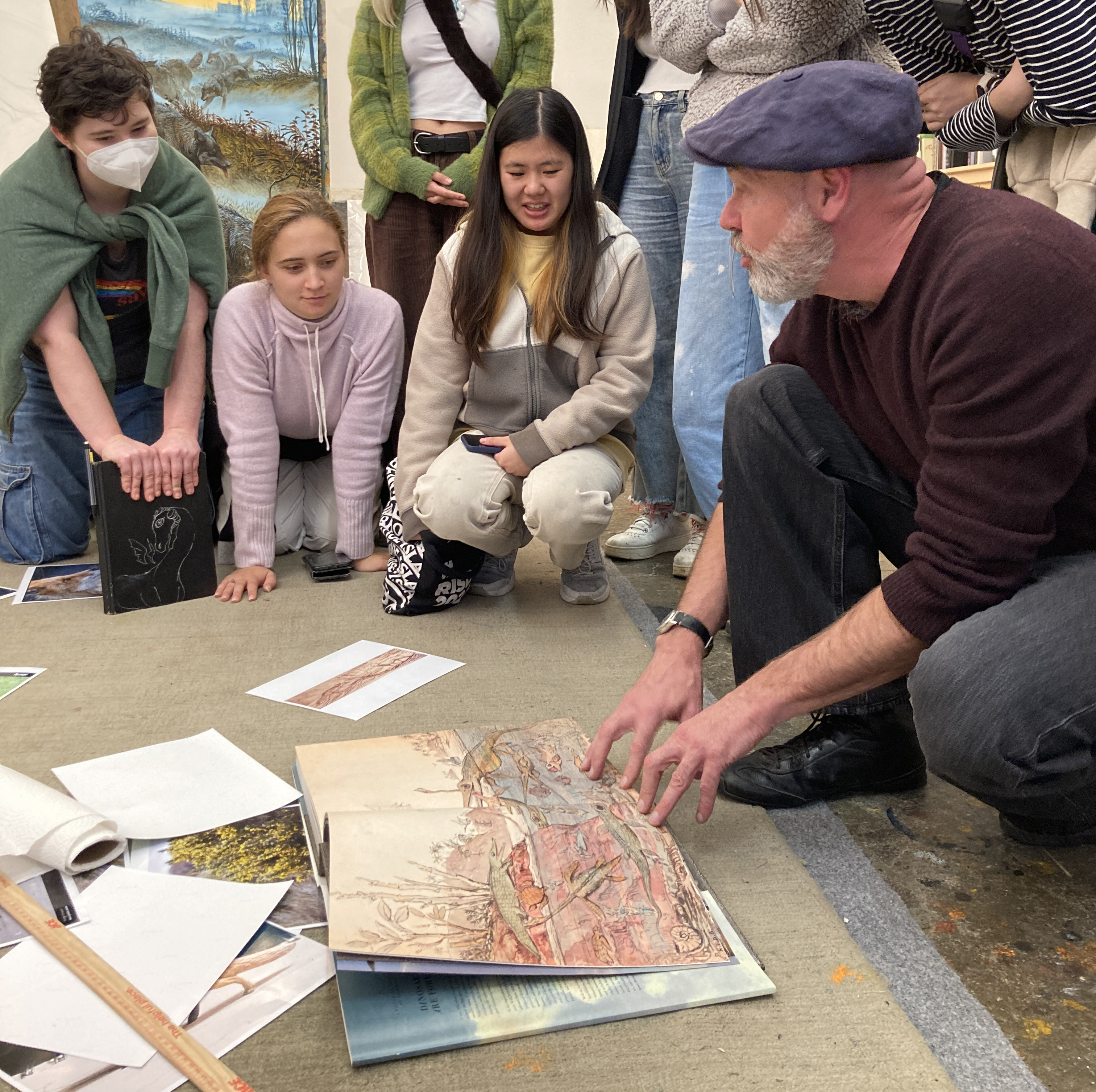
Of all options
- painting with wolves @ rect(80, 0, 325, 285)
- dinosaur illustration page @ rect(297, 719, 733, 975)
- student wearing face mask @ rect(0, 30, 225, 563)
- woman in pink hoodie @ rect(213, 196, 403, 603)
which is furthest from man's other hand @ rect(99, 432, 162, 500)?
painting with wolves @ rect(80, 0, 325, 285)

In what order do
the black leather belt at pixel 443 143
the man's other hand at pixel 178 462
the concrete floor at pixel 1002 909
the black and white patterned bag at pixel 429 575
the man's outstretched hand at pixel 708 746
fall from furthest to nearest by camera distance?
the black leather belt at pixel 443 143
the man's other hand at pixel 178 462
the black and white patterned bag at pixel 429 575
the man's outstretched hand at pixel 708 746
the concrete floor at pixel 1002 909

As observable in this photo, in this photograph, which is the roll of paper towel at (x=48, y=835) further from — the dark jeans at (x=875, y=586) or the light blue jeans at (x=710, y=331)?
the light blue jeans at (x=710, y=331)

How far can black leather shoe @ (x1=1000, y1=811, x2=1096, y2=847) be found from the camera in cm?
119

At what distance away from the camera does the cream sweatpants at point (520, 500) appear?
6.19 feet

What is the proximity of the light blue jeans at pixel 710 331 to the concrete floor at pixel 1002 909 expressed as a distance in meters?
0.76

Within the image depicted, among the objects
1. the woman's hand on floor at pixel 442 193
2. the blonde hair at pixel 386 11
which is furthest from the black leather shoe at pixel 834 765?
the blonde hair at pixel 386 11

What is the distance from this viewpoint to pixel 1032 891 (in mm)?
1149

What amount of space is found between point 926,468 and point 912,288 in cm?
19

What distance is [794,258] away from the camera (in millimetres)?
1116

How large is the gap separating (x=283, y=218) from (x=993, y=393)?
163 centimetres

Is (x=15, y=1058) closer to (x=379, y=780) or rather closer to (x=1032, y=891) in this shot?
(x=379, y=780)

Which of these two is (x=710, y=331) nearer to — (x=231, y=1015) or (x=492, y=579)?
(x=492, y=579)

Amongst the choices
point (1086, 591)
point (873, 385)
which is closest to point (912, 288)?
point (873, 385)

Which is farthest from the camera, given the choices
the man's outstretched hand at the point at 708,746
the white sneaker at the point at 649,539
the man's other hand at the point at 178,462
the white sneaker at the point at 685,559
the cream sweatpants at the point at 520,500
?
the white sneaker at the point at 649,539
